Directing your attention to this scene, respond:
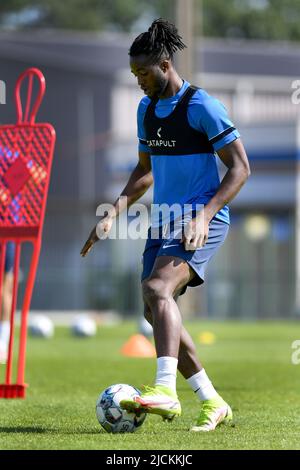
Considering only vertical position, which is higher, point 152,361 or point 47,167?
point 47,167

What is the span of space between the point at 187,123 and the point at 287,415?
2162mm

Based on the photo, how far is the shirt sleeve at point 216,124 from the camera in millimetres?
6648

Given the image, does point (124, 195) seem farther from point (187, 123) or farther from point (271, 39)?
point (271, 39)

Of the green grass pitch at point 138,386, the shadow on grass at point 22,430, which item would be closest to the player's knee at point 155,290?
the green grass pitch at point 138,386

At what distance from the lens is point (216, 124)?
664 centimetres

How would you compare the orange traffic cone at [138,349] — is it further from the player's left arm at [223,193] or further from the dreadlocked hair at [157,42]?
the dreadlocked hair at [157,42]

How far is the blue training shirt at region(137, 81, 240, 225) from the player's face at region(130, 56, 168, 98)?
0.11m

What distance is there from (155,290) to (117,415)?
2.42ft

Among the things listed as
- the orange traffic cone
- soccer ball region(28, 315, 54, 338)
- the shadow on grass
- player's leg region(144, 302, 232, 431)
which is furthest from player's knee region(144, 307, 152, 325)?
soccer ball region(28, 315, 54, 338)

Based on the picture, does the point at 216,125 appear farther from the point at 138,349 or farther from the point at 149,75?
the point at 138,349

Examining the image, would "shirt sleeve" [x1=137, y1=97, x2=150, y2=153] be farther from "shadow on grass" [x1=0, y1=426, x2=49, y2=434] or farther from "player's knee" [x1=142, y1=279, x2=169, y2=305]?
"shadow on grass" [x1=0, y1=426, x2=49, y2=434]

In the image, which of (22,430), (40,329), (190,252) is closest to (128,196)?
(190,252)

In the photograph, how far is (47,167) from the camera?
28.6 feet

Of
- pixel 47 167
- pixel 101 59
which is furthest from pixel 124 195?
pixel 101 59
